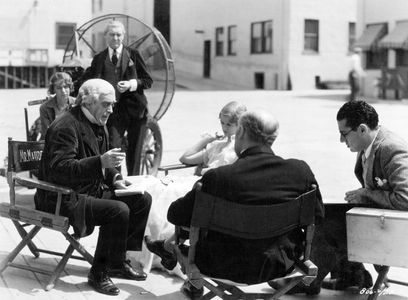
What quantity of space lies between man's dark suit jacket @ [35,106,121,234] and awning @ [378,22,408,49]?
77.5ft

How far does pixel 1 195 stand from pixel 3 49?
78.6ft

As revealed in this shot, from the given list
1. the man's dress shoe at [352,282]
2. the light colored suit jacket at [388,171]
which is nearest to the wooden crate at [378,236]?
the light colored suit jacket at [388,171]

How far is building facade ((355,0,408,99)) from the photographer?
89.8 ft

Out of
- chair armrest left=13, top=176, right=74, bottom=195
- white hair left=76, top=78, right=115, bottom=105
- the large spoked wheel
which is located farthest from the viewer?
the large spoked wheel

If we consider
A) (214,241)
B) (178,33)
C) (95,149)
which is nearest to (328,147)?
(95,149)

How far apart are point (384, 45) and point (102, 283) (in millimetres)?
24241

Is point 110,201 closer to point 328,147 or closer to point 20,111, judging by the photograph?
point 328,147

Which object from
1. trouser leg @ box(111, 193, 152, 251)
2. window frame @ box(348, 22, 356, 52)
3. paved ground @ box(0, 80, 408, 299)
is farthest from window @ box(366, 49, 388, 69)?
trouser leg @ box(111, 193, 152, 251)

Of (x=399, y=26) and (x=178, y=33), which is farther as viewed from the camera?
(x=178, y=33)

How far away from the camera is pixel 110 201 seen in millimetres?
4945

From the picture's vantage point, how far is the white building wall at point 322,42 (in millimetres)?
35188

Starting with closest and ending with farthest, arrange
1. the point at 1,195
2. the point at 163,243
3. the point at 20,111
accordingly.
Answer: the point at 163,243 < the point at 1,195 < the point at 20,111

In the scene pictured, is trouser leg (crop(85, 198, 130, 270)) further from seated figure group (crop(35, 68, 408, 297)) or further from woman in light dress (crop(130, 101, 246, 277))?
woman in light dress (crop(130, 101, 246, 277))

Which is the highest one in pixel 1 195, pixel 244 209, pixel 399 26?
pixel 399 26
